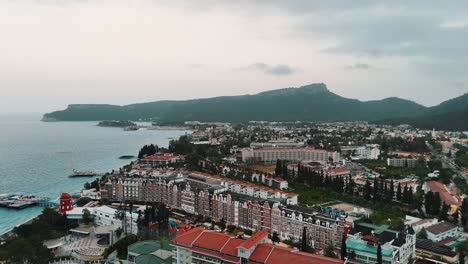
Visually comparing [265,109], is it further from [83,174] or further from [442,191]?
[442,191]

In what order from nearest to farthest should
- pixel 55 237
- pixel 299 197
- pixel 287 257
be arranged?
1. pixel 287 257
2. pixel 55 237
3. pixel 299 197

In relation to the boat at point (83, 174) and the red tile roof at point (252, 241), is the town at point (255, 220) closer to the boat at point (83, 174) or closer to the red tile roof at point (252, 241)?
the red tile roof at point (252, 241)

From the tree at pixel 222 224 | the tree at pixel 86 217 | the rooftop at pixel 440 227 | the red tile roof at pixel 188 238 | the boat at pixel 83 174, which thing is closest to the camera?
the red tile roof at pixel 188 238

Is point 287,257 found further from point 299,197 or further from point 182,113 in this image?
point 182,113

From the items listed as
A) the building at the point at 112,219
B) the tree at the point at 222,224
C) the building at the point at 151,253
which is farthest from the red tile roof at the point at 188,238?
the building at the point at 112,219

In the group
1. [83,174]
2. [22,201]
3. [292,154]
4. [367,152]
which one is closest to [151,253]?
[22,201]

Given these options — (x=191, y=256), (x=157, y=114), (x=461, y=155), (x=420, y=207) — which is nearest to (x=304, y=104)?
(x=157, y=114)

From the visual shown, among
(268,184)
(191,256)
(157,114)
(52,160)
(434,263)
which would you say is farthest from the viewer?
(157,114)
